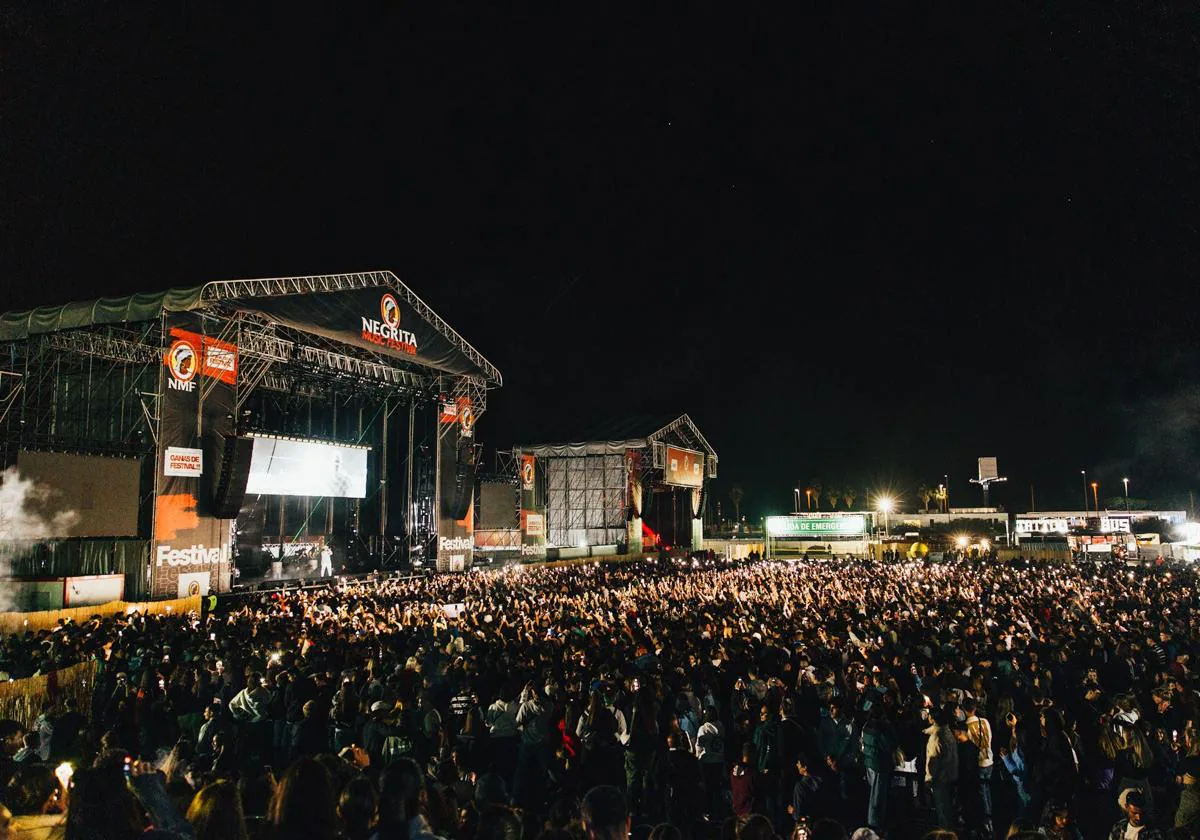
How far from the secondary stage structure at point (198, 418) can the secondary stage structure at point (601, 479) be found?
1378cm

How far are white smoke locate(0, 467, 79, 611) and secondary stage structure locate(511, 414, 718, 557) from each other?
24545 millimetres

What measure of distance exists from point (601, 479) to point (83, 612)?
31.6 meters

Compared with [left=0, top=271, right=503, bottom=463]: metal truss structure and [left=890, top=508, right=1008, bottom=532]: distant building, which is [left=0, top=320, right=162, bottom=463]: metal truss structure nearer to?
[left=0, top=271, right=503, bottom=463]: metal truss structure

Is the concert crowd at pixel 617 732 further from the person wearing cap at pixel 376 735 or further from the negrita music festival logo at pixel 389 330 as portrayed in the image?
the negrita music festival logo at pixel 389 330

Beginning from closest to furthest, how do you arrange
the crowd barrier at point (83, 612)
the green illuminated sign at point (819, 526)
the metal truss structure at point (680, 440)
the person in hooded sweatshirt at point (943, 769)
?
the person in hooded sweatshirt at point (943, 769) < the crowd barrier at point (83, 612) < the green illuminated sign at point (819, 526) < the metal truss structure at point (680, 440)

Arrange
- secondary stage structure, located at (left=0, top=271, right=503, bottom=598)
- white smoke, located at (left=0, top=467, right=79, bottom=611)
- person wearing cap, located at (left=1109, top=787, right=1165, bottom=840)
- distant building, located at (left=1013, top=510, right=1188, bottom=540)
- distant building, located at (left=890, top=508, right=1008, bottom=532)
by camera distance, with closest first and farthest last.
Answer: person wearing cap, located at (left=1109, top=787, right=1165, bottom=840) → white smoke, located at (left=0, top=467, right=79, bottom=611) → secondary stage structure, located at (left=0, top=271, right=503, bottom=598) → distant building, located at (left=1013, top=510, right=1188, bottom=540) → distant building, located at (left=890, top=508, right=1008, bottom=532)

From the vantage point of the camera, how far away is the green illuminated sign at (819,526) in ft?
115

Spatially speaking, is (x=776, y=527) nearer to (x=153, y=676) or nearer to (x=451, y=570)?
(x=451, y=570)

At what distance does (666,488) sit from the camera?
48656mm

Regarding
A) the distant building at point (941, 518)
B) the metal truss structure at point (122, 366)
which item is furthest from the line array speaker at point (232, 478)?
the distant building at point (941, 518)

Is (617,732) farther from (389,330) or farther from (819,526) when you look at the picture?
(819,526)

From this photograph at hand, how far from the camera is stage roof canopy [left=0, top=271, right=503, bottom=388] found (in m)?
20.0

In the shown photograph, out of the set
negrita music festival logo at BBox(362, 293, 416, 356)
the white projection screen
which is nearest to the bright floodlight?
negrita music festival logo at BBox(362, 293, 416, 356)

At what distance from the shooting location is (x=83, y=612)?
642 inches
